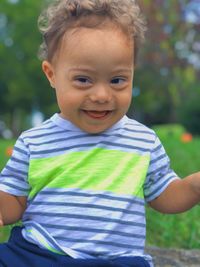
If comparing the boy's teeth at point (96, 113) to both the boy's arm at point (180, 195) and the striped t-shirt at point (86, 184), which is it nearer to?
the striped t-shirt at point (86, 184)

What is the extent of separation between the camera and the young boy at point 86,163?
6.56 feet

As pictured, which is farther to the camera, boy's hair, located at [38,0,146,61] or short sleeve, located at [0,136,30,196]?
short sleeve, located at [0,136,30,196]

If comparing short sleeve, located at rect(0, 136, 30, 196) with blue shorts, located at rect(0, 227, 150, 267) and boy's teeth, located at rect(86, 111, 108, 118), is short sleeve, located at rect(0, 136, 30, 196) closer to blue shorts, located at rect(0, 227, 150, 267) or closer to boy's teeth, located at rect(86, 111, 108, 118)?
blue shorts, located at rect(0, 227, 150, 267)

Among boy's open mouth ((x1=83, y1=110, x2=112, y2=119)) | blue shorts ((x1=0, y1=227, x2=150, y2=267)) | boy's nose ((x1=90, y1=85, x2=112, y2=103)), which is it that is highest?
boy's nose ((x1=90, y1=85, x2=112, y2=103))

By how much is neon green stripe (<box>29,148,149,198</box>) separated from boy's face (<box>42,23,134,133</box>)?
0.11 meters

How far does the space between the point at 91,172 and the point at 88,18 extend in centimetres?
51

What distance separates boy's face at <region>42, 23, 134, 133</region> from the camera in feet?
6.49

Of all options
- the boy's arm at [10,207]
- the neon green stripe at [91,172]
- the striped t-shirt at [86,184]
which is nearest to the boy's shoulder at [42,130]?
the striped t-shirt at [86,184]

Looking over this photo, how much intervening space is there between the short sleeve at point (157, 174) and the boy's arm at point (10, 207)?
45 centimetres

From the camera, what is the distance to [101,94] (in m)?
1.97

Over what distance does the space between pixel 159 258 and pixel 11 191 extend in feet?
3.36

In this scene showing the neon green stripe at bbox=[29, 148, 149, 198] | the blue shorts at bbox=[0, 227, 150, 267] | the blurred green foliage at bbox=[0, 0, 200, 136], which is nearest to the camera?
the blue shorts at bbox=[0, 227, 150, 267]

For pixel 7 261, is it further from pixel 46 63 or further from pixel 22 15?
pixel 22 15

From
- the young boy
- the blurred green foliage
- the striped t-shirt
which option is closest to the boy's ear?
the young boy
